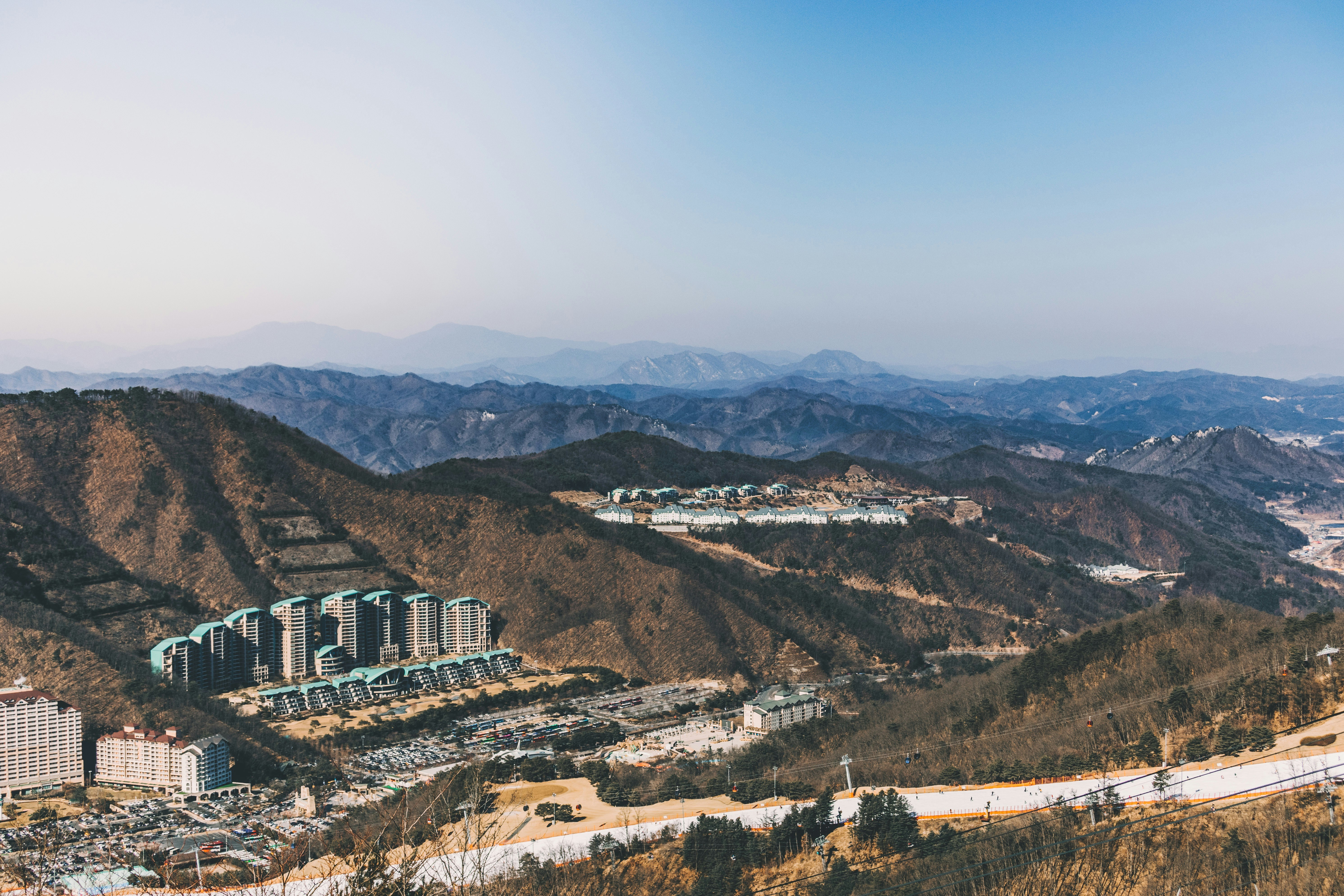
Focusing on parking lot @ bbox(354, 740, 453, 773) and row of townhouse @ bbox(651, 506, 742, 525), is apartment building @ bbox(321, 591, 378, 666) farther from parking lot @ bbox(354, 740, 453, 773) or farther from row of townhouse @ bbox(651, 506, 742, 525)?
row of townhouse @ bbox(651, 506, 742, 525)

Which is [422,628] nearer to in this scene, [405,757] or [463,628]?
[463,628]

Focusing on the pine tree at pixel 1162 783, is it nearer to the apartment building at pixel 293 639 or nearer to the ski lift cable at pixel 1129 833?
the ski lift cable at pixel 1129 833

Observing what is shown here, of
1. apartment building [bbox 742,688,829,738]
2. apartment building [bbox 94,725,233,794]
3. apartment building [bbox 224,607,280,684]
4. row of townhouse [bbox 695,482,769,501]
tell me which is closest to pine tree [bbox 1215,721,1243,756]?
apartment building [bbox 742,688,829,738]

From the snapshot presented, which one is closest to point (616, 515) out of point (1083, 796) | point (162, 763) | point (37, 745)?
point (162, 763)

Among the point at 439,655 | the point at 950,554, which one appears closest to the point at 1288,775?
the point at 439,655

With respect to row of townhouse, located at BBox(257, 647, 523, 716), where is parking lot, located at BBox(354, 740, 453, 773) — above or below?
below

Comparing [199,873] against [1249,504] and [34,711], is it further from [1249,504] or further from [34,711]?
[1249,504]

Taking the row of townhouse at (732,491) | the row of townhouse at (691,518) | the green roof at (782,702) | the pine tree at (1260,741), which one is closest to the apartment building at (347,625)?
the green roof at (782,702)
